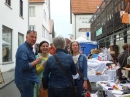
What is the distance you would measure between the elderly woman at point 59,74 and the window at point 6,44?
40.5 ft

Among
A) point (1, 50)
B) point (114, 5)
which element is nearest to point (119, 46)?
point (114, 5)

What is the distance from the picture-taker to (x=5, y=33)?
15891 millimetres

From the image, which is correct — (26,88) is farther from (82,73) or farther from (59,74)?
(82,73)

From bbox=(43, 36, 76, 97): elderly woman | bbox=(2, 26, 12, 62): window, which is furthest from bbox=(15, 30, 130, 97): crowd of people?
bbox=(2, 26, 12, 62): window

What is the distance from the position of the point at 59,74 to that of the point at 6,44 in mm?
13366

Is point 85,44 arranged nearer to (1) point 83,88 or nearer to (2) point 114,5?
(2) point 114,5

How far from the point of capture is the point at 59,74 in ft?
11.4

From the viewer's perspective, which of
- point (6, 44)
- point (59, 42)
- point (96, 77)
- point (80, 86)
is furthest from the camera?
point (6, 44)

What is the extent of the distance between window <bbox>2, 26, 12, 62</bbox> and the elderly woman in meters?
12.3

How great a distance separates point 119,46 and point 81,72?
11.8 meters

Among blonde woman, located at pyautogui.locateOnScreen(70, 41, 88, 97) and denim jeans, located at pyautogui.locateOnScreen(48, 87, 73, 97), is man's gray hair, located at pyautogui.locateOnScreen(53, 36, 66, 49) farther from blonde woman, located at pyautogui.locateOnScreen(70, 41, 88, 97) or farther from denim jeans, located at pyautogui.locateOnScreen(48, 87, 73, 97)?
blonde woman, located at pyautogui.locateOnScreen(70, 41, 88, 97)

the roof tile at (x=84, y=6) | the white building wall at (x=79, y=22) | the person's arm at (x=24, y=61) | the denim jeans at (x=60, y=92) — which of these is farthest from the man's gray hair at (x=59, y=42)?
the roof tile at (x=84, y=6)

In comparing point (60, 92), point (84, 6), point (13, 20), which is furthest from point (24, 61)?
point (84, 6)

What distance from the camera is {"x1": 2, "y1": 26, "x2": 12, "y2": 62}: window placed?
15.4 meters
